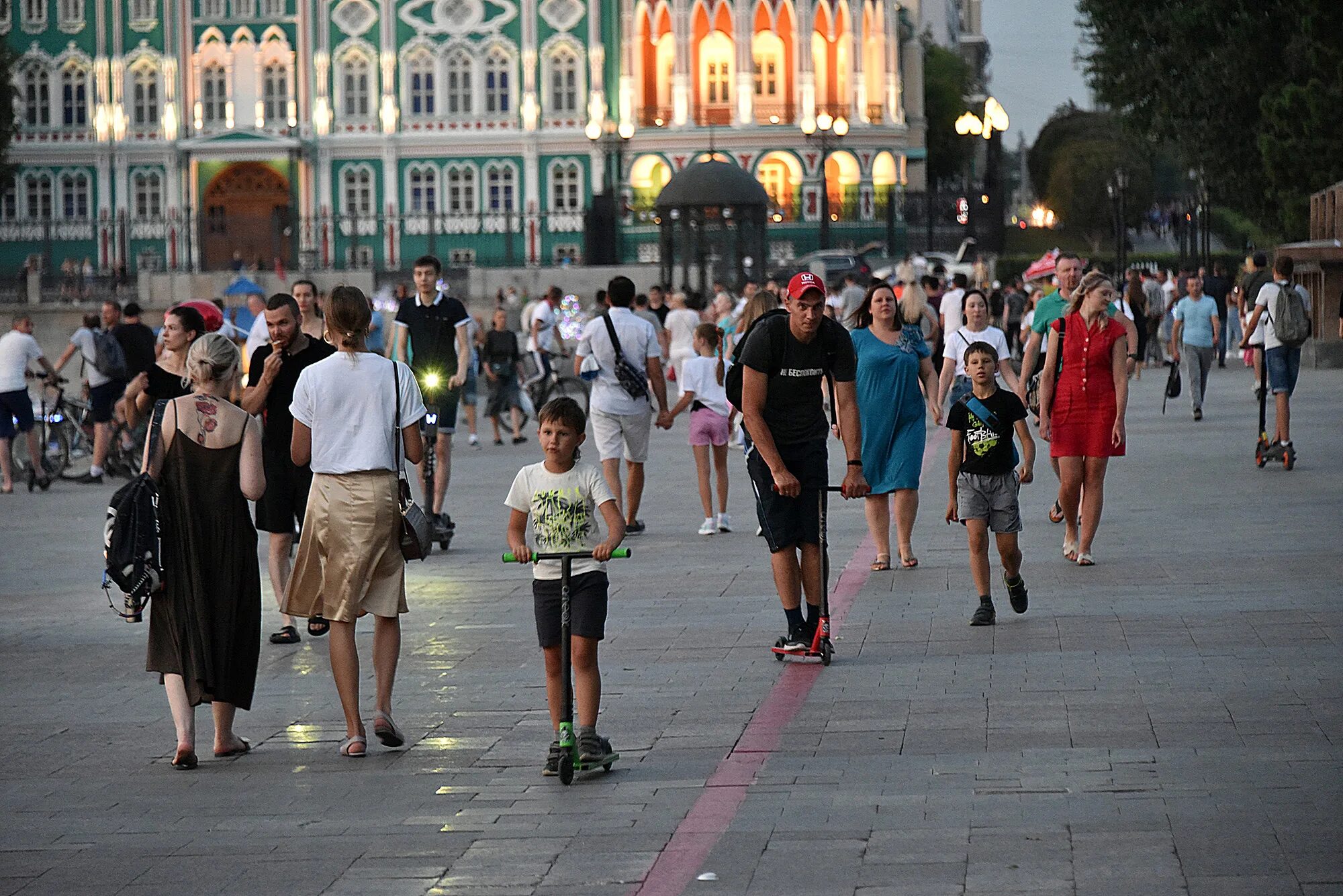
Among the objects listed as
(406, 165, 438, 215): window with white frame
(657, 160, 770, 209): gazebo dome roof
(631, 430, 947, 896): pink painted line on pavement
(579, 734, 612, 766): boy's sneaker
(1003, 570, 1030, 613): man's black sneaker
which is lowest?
(631, 430, 947, 896): pink painted line on pavement

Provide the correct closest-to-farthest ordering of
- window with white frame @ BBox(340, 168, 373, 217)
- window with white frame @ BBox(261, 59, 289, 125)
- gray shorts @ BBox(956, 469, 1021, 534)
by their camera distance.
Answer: gray shorts @ BBox(956, 469, 1021, 534)
window with white frame @ BBox(261, 59, 289, 125)
window with white frame @ BBox(340, 168, 373, 217)

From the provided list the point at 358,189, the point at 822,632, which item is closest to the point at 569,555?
the point at 822,632

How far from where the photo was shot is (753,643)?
976 cm

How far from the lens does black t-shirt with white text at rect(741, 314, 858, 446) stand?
9.21 m

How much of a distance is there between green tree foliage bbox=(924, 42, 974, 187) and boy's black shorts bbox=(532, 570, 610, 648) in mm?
84870

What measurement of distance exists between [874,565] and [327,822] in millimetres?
6083

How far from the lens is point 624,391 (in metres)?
14.3

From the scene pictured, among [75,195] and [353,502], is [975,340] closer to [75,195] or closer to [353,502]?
[353,502]

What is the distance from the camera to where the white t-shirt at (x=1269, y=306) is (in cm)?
1752

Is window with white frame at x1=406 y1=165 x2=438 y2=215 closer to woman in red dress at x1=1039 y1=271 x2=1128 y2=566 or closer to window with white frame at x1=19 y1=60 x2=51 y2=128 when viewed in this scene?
window with white frame at x1=19 y1=60 x2=51 y2=128

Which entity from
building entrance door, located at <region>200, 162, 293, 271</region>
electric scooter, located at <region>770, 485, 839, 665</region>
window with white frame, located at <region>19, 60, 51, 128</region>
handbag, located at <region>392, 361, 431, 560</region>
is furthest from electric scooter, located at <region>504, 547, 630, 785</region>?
window with white frame, located at <region>19, 60, 51, 128</region>

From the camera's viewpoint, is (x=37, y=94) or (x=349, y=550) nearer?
(x=349, y=550)

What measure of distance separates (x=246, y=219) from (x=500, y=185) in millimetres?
11372

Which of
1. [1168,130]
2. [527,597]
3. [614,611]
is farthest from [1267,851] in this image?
[1168,130]
